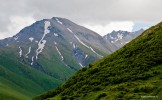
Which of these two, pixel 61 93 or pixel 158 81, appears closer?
pixel 158 81

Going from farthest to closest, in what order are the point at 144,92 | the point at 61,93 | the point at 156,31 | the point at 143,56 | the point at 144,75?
the point at 156,31 < the point at 61,93 < the point at 143,56 < the point at 144,75 < the point at 144,92

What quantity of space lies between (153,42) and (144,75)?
19.9 m

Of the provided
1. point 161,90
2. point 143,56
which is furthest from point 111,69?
point 161,90

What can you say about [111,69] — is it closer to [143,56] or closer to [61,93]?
[143,56]

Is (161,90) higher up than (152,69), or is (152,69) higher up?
(152,69)

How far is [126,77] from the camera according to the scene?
8262 cm

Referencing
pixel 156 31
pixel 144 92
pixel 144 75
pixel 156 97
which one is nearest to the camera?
pixel 156 97

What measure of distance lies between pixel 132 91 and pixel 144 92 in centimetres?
356

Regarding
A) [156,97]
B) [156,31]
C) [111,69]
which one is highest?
[156,31]

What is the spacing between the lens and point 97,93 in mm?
80062

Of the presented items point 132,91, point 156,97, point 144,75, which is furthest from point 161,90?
point 144,75

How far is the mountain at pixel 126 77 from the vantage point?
234 feet

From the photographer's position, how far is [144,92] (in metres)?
68.4

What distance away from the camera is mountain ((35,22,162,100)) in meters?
71.2
